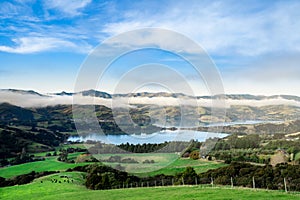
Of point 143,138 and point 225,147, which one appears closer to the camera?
point 143,138

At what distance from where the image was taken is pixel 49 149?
139 m

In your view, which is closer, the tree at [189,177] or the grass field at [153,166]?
the grass field at [153,166]

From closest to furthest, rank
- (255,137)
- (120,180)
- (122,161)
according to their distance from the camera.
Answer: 1. (122,161)
2. (120,180)
3. (255,137)

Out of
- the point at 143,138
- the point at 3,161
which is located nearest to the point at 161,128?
the point at 143,138

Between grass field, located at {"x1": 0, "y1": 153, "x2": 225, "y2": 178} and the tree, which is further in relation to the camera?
the tree

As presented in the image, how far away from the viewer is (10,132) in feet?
543

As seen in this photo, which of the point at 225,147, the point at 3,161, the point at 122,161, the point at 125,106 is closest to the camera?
the point at 125,106

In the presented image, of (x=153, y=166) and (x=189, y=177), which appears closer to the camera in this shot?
→ (x=153, y=166)

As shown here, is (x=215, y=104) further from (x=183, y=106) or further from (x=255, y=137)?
(x=255, y=137)

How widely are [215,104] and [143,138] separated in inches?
240

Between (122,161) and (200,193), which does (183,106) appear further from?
(122,161)

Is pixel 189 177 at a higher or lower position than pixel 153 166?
lower

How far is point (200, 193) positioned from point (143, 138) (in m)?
5.52

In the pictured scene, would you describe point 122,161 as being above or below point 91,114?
below
